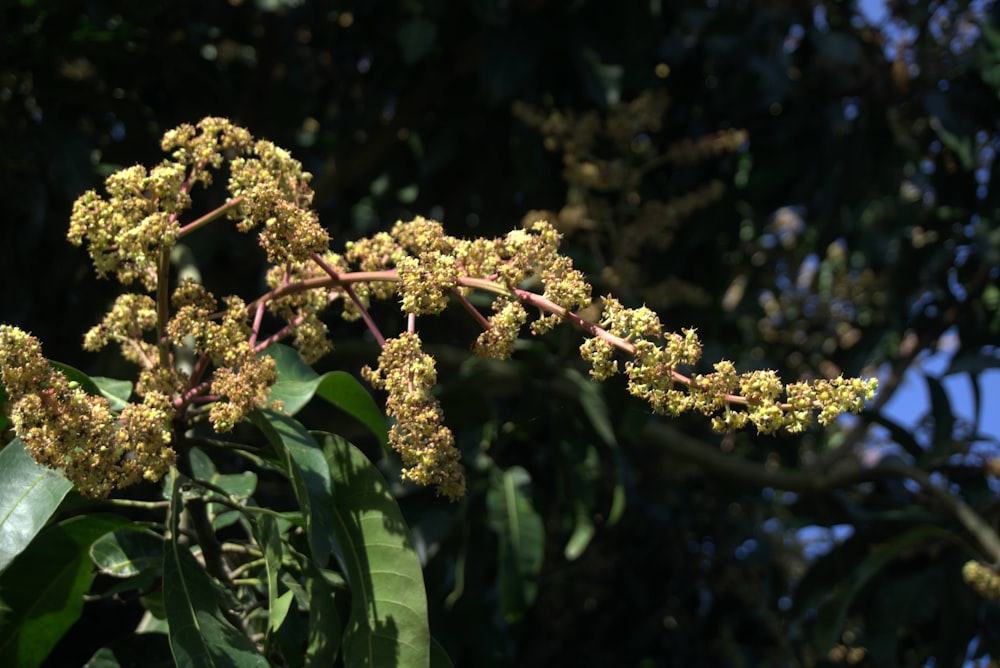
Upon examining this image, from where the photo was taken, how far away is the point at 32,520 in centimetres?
113

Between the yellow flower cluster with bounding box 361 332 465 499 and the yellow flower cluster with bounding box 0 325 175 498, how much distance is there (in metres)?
0.21

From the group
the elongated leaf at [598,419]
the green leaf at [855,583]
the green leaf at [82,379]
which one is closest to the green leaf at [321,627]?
the green leaf at [82,379]

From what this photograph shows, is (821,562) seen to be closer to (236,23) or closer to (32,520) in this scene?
(236,23)

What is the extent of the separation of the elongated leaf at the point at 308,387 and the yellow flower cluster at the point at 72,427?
27 cm

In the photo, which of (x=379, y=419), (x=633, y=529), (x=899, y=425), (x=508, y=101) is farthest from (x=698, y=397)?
(x=633, y=529)

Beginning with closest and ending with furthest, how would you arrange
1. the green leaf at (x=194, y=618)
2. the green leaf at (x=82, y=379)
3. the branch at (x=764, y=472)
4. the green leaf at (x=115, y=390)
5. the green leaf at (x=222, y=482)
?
the green leaf at (x=194, y=618)
the green leaf at (x=82, y=379)
the green leaf at (x=115, y=390)
the green leaf at (x=222, y=482)
the branch at (x=764, y=472)

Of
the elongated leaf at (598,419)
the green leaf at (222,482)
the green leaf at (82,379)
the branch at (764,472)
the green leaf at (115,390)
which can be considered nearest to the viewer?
the green leaf at (82,379)

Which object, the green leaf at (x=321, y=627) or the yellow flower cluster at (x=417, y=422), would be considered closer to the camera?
the yellow flower cluster at (x=417, y=422)

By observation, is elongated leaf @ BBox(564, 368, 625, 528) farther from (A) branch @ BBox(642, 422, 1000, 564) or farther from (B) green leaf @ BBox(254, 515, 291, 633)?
(B) green leaf @ BBox(254, 515, 291, 633)

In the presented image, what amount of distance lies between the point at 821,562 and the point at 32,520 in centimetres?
235

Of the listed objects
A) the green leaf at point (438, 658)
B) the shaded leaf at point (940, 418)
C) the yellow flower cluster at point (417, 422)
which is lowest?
the green leaf at point (438, 658)

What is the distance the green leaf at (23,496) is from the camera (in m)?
1.12

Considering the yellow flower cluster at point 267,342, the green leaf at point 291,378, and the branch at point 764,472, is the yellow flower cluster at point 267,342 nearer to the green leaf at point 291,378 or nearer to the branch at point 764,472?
the green leaf at point 291,378

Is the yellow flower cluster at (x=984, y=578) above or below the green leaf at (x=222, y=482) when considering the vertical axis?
above
